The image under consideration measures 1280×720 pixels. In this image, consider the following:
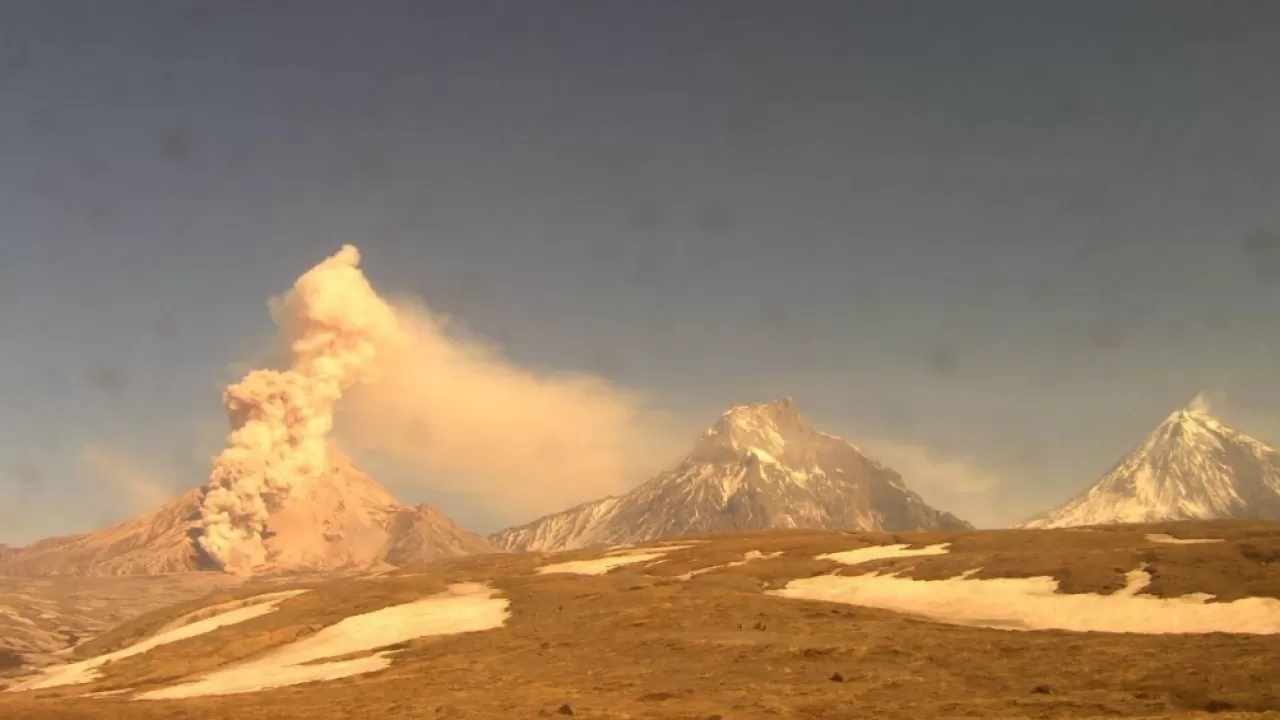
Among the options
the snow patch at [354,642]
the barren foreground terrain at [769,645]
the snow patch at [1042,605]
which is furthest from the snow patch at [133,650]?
the snow patch at [1042,605]

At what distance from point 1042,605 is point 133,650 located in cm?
6761

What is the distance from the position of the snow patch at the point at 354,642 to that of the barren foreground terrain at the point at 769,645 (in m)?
0.29

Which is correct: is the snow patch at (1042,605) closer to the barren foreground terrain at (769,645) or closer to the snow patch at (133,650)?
the barren foreground terrain at (769,645)

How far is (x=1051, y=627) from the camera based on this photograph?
147 ft

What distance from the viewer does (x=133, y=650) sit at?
234 feet

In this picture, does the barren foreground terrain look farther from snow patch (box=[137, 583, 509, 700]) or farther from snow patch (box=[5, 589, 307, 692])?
snow patch (box=[5, 589, 307, 692])

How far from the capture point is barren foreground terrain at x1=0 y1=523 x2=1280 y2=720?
102 feet

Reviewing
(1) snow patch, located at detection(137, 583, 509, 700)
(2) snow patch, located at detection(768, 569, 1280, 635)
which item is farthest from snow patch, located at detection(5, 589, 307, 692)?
(2) snow patch, located at detection(768, 569, 1280, 635)

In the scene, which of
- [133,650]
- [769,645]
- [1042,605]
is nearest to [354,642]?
[133,650]

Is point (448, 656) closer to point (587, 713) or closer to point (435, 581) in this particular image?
point (587, 713)

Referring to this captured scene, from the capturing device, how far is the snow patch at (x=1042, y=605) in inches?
1642

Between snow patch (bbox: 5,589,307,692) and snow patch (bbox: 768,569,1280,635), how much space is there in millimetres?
47670

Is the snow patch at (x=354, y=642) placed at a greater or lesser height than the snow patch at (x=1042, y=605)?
lesser

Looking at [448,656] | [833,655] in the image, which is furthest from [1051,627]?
[448,656]
